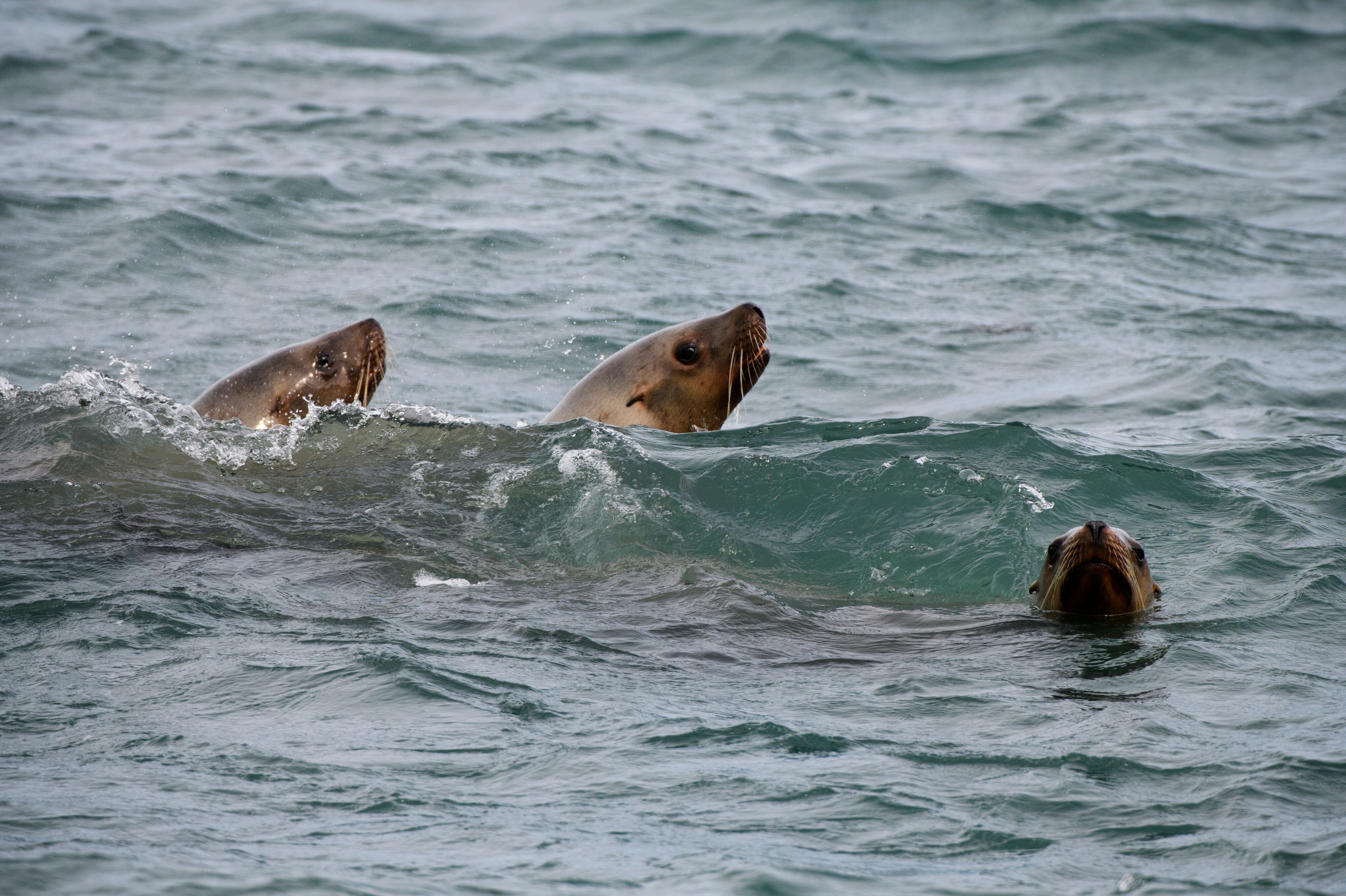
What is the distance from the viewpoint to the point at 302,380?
7.57 metres

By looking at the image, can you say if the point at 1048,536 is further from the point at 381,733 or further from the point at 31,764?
the point at 31,764

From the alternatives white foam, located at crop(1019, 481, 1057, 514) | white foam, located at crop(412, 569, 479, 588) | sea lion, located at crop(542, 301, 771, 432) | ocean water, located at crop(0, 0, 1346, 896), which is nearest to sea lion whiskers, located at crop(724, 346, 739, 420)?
sea lion, located at crop(542, 301, 771, 432)

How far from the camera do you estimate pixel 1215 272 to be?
12.7 metres

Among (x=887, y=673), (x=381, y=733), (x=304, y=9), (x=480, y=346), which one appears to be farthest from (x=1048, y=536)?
(x=304, y=9)

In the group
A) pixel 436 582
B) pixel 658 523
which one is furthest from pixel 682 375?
pixel 436 582

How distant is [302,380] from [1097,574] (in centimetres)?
423

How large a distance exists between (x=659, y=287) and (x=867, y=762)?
834 cm

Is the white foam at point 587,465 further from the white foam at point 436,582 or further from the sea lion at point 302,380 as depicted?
the sea lion at point 302,380

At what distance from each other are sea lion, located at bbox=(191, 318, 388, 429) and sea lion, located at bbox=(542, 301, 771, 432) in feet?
3.58

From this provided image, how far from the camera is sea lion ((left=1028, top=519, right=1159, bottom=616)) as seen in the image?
5.22m

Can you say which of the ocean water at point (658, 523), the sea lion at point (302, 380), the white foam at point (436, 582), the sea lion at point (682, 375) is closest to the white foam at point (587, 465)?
the ocean water at point (658, 523)

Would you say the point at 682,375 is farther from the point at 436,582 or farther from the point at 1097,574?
the point at 1097,574

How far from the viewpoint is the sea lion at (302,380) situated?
7426 mm

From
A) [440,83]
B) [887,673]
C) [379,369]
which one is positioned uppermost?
[440,83]
